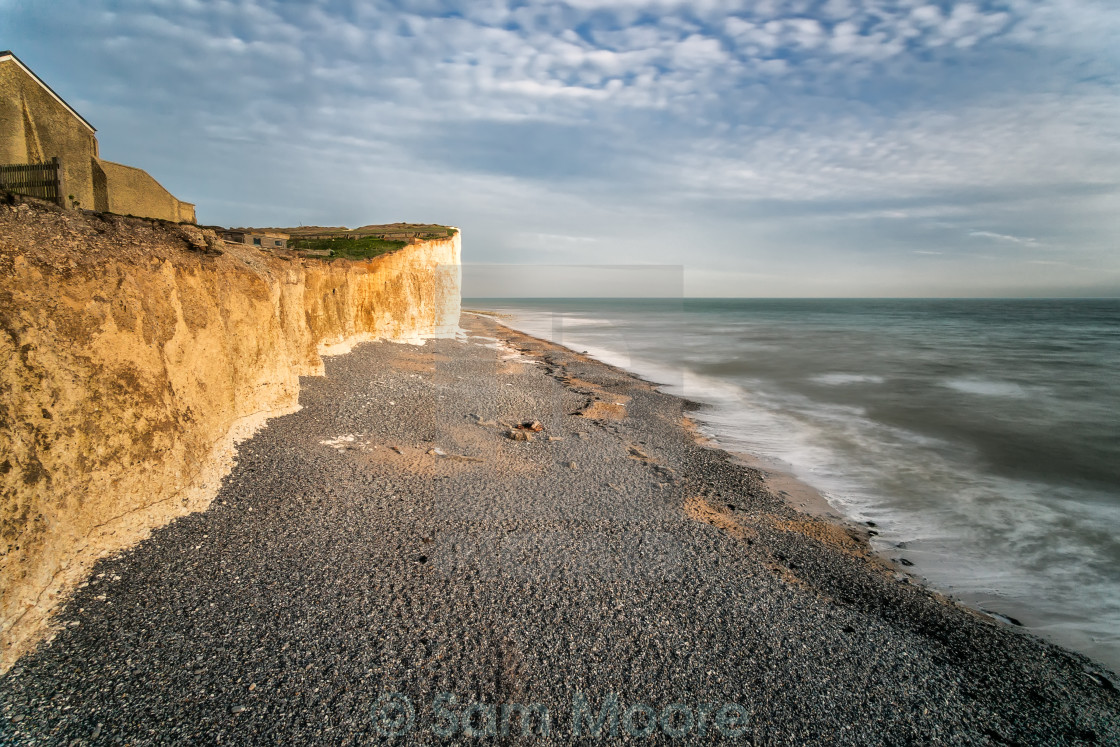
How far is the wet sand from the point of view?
3.84 m

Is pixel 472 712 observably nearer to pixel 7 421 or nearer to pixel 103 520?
pixel 103 520

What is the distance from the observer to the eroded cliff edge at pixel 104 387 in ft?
14.3

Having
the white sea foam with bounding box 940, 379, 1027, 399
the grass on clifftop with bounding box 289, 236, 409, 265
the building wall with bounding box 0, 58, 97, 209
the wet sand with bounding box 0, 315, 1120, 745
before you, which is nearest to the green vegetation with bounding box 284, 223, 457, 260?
the grass on clifftop with bounding box 289, 236, 409, 265

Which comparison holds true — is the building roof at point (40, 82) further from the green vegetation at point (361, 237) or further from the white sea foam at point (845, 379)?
the white sea foam at point (845, 379)

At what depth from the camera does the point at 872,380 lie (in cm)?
2248

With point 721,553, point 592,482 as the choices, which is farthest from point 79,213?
point 721,553

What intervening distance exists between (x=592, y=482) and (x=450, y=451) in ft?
9.01

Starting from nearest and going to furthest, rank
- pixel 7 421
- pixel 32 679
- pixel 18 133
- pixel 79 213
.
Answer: pixel 32 679 → pixel 7 421 → pixel 79 213 → pixel 18 133

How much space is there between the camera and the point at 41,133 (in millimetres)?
10953

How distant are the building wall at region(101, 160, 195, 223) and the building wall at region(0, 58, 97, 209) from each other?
41 centimetres

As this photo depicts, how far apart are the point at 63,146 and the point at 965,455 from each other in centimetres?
2212

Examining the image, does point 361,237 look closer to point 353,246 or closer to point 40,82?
point 353,246

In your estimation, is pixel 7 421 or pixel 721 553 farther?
pixel 721 553

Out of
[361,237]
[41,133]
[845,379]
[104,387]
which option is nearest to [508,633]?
[104,387]
